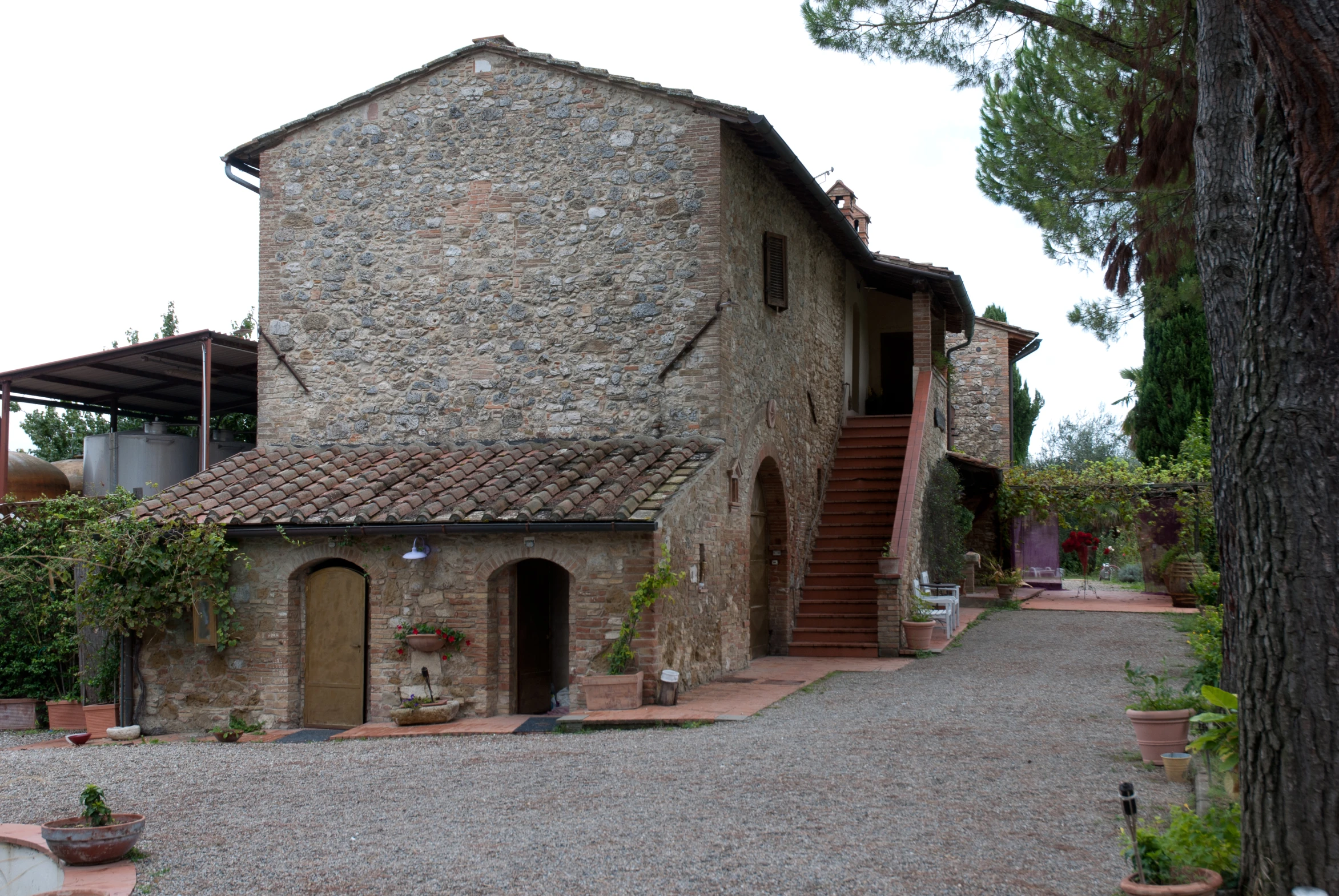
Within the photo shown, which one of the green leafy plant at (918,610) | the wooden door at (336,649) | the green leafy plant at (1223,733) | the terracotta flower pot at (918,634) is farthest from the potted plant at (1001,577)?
the green leafy plant at (1223,733)

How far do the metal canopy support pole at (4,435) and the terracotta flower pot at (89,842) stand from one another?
8755 mm

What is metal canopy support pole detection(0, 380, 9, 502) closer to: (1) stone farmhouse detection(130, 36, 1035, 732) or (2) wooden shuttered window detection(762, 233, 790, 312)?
(1) stone farmhouse detection(130, 36, 1035, 732)

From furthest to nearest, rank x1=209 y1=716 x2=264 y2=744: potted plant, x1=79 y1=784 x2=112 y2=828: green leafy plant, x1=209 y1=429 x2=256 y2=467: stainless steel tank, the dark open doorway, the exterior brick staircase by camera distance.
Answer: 1. the dark open doorway
2. x1=209 y1=429 x2=256 y2=467: stainless steel tank
3. the exterior brick staircase
4. x1=209 y1=716 x2=264 y2=744: potted plant
5. x1=79 y1=784 x2=112 y2=828: green leafy plant

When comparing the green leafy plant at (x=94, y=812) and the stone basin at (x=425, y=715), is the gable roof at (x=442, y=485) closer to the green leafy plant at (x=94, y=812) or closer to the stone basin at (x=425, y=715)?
the stone basin at (x=425, y=715)

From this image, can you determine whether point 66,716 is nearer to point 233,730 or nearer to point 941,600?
point 233,730

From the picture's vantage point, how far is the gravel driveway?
4777 mm

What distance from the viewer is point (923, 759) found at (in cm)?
689

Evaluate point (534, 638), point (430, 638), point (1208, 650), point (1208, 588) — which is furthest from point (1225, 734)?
point (1208, 588)

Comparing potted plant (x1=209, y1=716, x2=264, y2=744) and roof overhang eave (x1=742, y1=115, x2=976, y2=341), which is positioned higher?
roof overhang eave (x1=742, y1=115, x2=976, y2=341)

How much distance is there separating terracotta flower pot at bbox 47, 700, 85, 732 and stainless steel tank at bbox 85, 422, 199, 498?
3.04 meters

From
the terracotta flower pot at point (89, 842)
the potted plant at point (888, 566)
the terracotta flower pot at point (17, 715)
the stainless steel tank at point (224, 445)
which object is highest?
the stainless steel tank at point (224, 445)

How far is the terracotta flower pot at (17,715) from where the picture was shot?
39.1 feet

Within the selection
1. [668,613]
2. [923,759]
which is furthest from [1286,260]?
[668,613]

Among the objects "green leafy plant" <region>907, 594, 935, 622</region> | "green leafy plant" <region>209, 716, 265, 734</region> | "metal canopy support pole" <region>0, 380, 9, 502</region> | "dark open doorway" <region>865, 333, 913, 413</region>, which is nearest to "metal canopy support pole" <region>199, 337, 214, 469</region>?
"metal canopy support pole" <region>0, 380, 9, 502</region>
